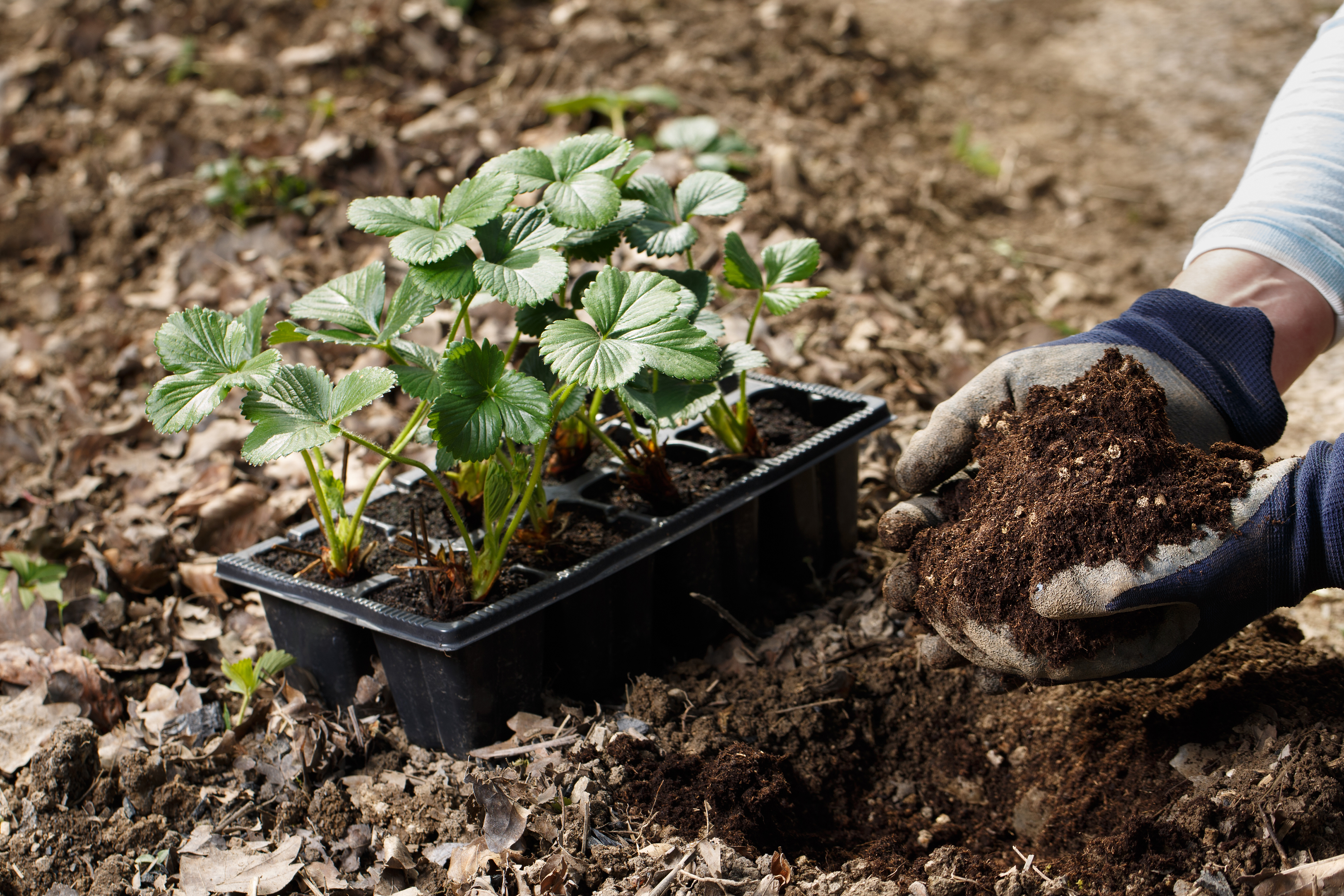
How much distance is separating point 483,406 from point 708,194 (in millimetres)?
594

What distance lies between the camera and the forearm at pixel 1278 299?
1677 mm

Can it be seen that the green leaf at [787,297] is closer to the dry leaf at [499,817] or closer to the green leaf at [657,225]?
the green leaf at [657,225]

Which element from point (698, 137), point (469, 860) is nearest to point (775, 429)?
point (698, 137)

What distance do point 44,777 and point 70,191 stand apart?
2.92m

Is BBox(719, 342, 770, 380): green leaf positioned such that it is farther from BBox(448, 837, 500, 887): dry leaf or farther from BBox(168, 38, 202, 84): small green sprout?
BBox(168, 38, 202, 84): small green sprout

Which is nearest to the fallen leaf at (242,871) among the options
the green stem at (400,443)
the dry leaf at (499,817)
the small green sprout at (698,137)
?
the dry leaf at (499,817)

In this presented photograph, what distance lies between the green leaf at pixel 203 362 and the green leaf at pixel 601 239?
453 mm

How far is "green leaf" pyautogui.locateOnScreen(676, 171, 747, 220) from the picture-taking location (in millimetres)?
1655

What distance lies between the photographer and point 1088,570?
1.28 m

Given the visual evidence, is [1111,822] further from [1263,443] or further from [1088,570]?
[1263,443]

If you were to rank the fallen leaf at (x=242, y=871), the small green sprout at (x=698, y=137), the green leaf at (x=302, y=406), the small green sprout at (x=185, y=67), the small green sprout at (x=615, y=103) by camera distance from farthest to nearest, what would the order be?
1. the small green sprout at (x=185, y=67)
2. the small green sprout at (x=615, y=103)
3. the small green sprout at (x=698, y=137)
4. the fallen leaf at (x=242, y=871)
5. the green leaf at (x=302, y=406)

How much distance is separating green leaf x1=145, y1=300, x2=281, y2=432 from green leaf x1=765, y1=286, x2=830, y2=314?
754 millimetres

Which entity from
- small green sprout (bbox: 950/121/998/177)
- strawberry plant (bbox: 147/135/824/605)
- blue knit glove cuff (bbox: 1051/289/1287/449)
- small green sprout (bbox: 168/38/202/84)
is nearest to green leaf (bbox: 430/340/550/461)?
strawberry plant (bbox: 147/135/824/605)

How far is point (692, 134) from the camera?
244cm
